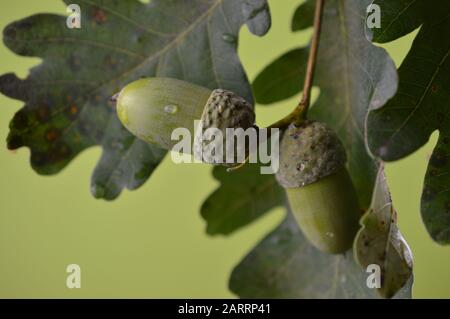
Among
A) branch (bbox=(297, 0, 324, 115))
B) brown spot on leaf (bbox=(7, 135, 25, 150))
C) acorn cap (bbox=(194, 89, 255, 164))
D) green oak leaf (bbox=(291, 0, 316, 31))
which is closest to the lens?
acorn cap (bbox=(194, 89, 255, 164))

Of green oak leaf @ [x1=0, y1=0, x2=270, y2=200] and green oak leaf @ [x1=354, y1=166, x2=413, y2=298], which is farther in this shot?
green oak leaf @ [x1=0, y1=0, x2=270, y2=200]

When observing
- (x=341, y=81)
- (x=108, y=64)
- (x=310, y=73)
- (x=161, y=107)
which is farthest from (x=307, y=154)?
(x=108, y=64)

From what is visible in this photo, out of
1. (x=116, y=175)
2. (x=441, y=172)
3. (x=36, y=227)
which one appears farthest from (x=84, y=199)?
(x=441, y=172)

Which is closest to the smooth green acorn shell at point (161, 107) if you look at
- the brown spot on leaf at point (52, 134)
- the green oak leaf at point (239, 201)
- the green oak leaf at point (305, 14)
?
the brown spot on leaf at point (52, 134)

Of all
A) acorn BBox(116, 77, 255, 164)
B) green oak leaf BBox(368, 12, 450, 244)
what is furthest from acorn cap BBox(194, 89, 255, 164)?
green oak leaf BBox(368, 12, 450, 244)

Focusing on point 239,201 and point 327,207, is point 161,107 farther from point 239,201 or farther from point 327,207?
point 239,201

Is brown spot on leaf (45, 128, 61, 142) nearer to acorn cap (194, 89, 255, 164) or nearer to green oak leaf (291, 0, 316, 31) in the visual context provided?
acorn cap (194, 89, 255, 164)

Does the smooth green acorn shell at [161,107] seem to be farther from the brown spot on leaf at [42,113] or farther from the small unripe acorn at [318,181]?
the brown spot on leaf at [42,113]
